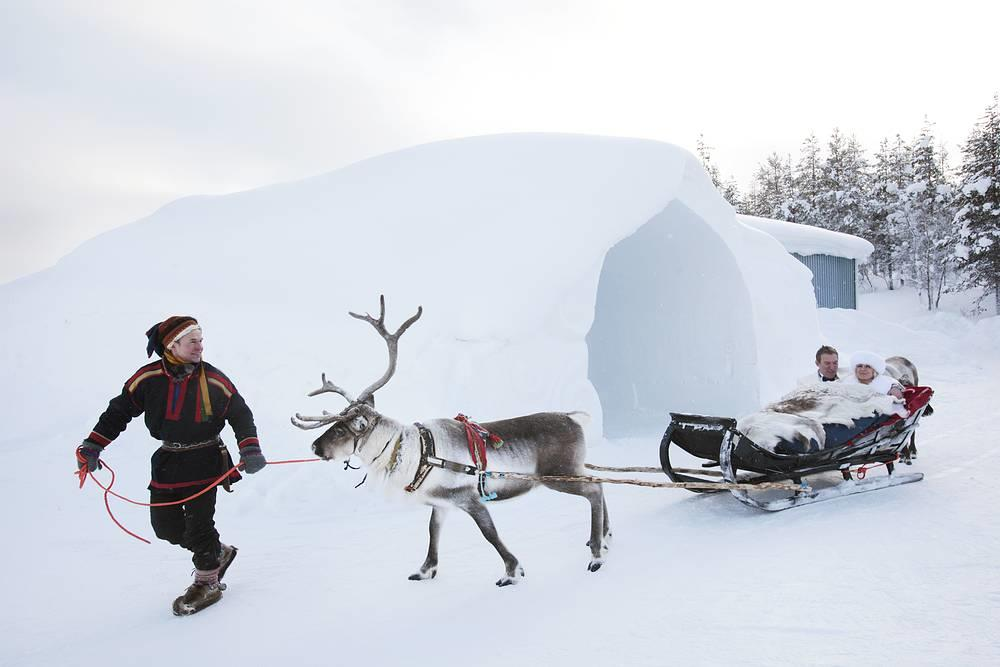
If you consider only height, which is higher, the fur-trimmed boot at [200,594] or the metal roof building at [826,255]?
the metal roof building at [826,255]

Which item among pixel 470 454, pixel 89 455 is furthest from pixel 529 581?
pixel 89 455

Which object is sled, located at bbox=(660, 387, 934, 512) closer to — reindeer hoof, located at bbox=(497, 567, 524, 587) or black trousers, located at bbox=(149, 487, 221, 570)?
reindeer hoof, located at bbox=(497, 567, 524, 587)

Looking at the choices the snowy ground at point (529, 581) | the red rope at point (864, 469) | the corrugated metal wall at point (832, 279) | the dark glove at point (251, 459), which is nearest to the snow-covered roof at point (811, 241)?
the corrugated metal wall at point (832, 279)

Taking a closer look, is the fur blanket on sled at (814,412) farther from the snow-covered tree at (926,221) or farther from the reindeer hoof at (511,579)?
the snow-covered tree at (926,221)

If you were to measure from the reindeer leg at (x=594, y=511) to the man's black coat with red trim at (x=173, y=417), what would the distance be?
1878mm

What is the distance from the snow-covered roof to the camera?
2044 cm

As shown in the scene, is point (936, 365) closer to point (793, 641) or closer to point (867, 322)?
point (867, 322)

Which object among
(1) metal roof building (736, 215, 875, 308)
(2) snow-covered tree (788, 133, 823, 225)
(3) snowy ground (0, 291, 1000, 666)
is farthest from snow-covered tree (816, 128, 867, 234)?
(3) snowy ground (0, 291, 1000, 666)

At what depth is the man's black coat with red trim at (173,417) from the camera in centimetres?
328

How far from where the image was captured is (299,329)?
6.97 meters

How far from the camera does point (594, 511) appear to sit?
3.65 m

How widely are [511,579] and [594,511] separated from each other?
680 mm

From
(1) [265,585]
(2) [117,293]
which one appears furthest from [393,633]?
(2) [117,293]

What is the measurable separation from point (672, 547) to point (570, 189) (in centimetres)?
547
